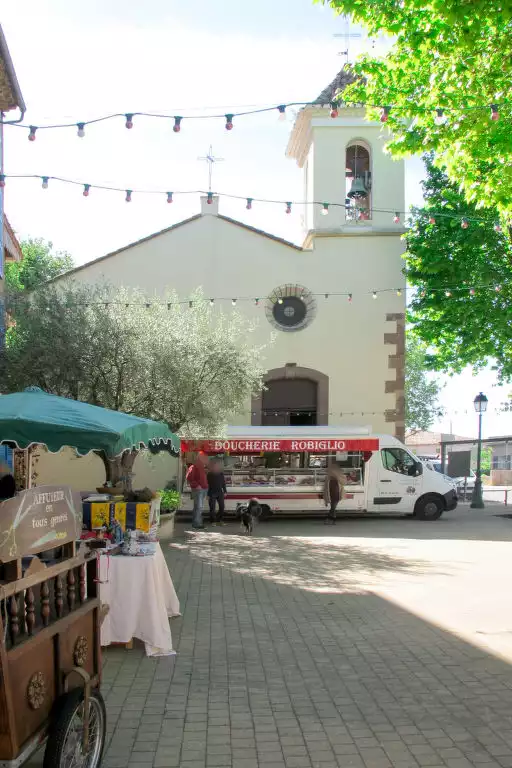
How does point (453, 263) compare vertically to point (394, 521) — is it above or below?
above

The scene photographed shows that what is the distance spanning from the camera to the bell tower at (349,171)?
951 inches

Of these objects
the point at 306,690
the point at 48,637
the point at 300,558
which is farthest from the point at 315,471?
the point at 48,637

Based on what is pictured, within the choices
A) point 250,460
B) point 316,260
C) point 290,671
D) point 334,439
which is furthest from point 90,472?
point 290,671

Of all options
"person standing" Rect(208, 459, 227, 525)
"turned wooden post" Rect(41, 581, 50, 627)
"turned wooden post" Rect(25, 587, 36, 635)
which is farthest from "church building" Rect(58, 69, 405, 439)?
"turned wooden post" Rect(25, 587, 36, 635)

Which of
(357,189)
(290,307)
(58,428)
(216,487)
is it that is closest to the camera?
(58,428)

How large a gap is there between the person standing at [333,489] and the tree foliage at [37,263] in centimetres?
1388

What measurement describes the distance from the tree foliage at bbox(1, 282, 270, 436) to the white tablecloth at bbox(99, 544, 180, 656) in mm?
8347

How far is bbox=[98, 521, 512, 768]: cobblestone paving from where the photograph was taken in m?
4.52

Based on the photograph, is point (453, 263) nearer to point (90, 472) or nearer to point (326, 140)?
point (326, 140)

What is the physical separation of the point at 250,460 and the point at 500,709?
1464cm

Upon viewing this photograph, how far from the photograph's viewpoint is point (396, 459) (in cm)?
1997

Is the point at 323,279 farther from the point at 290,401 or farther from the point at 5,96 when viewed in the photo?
the point at 5,96

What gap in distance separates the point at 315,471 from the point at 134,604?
13.1 meters

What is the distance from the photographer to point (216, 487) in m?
18.0
